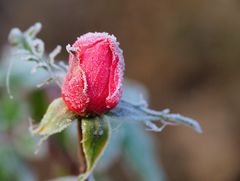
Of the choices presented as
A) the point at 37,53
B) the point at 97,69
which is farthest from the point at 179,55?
the point at 97,69

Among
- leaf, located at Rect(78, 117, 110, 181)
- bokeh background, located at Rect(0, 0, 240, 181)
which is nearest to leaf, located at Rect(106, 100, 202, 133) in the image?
leaf, located at Rect(78, 117, 110, 181)

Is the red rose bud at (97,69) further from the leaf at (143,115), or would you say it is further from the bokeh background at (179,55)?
the bokeh background at (179,55)

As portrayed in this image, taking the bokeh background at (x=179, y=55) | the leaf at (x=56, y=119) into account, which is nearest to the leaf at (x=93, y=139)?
the leaf at (x=56, y=119)

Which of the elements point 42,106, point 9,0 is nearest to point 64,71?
point 42,106

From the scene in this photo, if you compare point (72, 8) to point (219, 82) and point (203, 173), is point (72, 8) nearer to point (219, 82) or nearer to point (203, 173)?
point (219, 82)

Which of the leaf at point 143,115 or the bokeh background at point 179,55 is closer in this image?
the leaf at point 143,115

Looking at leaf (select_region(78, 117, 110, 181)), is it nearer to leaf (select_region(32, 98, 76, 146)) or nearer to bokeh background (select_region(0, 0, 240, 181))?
leaf (select_region(32, 98, 76, 146))

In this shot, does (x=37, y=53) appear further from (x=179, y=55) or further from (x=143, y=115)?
(x=179, y=55)
